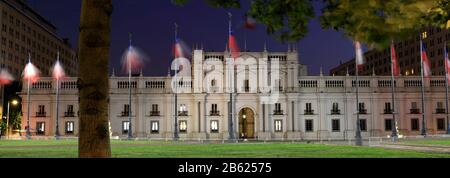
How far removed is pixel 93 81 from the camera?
759 centimetres

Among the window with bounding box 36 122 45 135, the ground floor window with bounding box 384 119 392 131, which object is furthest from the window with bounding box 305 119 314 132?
the window with bounding box 36 122 45 135

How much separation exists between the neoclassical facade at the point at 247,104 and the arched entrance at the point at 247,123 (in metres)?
0.29

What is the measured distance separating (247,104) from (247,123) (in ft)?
13.5

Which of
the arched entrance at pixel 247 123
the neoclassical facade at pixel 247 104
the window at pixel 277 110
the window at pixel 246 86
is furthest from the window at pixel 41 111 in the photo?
the window at pixel 277 110

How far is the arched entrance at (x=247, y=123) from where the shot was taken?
3344 inches

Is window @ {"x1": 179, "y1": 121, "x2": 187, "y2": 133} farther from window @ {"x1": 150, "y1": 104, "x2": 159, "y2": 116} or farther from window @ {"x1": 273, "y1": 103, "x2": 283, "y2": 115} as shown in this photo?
window @ {"x1": 273, "y1": 103, "x2": 283, "y2": 115}

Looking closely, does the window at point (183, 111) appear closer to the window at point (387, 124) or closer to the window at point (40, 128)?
the window at point (40, 128)

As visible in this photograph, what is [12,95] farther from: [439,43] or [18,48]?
[439,43]

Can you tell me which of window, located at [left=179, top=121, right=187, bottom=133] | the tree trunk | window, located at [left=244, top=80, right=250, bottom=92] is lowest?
window, located at [left=179, top=121, right=187, bottom=133]

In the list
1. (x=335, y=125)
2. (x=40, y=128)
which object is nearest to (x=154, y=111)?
(x=40, y=128)

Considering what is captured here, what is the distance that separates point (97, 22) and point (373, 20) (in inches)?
163

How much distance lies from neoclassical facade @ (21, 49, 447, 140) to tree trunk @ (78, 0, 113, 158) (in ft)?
238

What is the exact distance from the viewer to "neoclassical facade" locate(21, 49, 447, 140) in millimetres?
81812

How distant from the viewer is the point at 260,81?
8256cm
